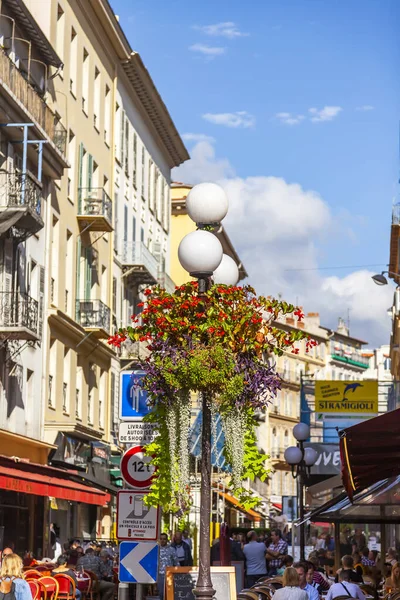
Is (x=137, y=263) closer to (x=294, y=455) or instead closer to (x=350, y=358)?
(x=294, y=455)

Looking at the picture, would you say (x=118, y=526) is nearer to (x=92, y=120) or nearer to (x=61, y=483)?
(x=61, y=483)

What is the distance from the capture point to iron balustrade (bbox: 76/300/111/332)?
139 feet

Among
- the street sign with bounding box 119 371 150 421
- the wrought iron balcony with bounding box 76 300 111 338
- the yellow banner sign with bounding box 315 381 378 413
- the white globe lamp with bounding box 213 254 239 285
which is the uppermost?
the wrought iron balcony with bounding box 76 300 111 338

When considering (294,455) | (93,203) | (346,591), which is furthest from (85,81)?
(346,591)

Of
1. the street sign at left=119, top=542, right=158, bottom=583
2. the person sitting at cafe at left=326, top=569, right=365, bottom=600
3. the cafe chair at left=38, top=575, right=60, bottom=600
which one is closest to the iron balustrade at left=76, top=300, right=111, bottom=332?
the cafe chair at left=38, top=575, right=60, bottom=600

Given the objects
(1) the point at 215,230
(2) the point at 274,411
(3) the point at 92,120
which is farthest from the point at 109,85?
(2) the point at 274,411

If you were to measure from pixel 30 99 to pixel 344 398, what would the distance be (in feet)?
64.2

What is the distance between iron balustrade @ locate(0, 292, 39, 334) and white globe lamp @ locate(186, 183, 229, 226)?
20512mm

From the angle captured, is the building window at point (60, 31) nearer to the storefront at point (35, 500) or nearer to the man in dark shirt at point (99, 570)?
the storefront at point (35, 500)

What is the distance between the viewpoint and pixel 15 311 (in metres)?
32.6

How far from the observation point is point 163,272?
58.3 m

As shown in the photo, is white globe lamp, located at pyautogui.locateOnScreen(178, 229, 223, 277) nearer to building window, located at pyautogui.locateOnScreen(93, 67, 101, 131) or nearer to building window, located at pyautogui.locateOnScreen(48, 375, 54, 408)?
building window, located at pyautogui.locateOnScreen(48, 375, 54, 408)

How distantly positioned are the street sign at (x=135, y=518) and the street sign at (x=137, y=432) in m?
0.57

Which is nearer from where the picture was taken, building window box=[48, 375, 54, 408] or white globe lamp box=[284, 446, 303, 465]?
white globe lamp box=[284, 446, 303, 465]
